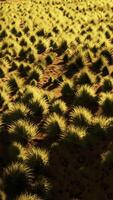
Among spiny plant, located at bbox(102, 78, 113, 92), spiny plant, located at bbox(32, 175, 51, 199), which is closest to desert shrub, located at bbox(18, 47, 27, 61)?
spiny plant, located at bbox(102, 78, 113, 92)

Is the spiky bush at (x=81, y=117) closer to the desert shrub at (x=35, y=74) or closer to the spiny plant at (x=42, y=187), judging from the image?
the spiny plant at (x=42, y=187)

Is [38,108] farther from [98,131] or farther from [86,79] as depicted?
[86,79]

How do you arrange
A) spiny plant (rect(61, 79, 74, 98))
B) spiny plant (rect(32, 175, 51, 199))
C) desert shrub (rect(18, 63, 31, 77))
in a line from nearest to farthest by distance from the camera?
spiny plant (rect(32, 175, 51, 199))
spiny plant (rect(61, 79, 74, 98))
desert shrub (rect(18, 63, 31, 77))

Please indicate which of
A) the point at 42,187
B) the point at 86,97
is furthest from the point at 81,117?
the point at 42,187

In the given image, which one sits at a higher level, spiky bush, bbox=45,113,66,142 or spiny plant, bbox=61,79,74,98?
spiny plant, bbox=61,79,74,98

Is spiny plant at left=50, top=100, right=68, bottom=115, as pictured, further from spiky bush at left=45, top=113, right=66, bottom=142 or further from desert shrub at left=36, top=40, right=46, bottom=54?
desert shrub at left=36, top=40, right=46, bottom=54
